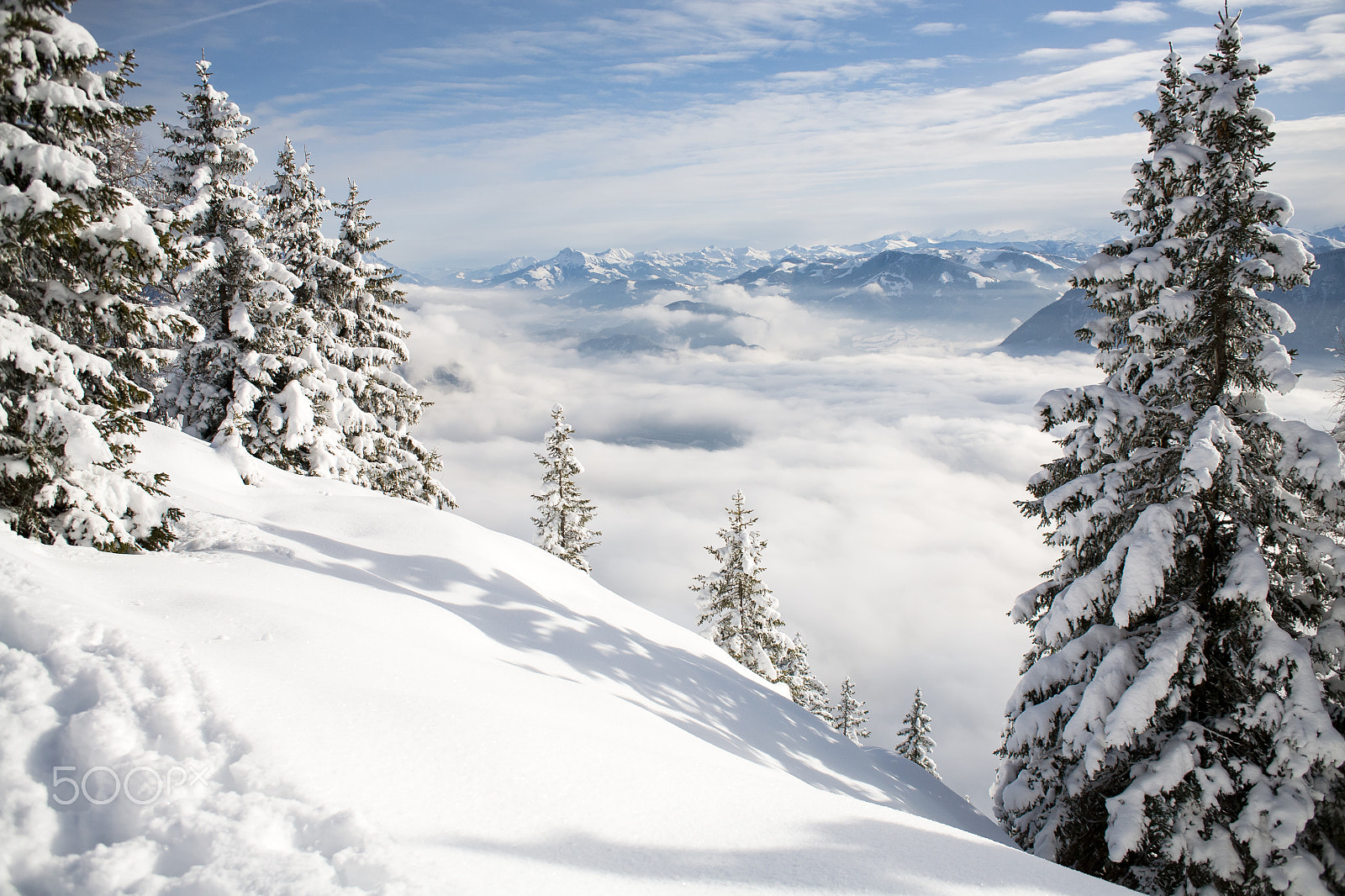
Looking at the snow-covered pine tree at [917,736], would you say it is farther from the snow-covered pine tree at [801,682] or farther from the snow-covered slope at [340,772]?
the snow-covered slope at [340,772]

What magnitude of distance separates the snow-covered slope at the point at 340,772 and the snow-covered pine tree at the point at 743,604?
18.2 meters

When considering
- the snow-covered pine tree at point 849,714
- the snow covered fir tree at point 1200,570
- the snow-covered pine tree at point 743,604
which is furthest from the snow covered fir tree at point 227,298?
the snow-covered pine tree at point 849,714

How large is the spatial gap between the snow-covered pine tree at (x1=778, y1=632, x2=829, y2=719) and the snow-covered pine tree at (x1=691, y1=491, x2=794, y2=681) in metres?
1.41

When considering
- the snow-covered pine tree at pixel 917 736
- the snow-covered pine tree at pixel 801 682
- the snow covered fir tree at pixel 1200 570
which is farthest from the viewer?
the snow-covered pine tree at pixel 917 736

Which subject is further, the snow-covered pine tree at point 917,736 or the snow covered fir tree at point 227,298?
the snow-covered pine tree at point 917,736

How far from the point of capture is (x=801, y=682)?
31.4 meters

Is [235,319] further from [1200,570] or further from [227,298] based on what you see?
[1200,570]

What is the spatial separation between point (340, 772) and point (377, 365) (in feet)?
79.9

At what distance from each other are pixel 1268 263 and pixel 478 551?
50.0 ft

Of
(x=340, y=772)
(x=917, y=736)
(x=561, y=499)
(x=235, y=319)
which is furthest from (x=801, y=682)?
(x=340, y=772)

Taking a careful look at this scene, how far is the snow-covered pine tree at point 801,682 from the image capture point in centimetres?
2947

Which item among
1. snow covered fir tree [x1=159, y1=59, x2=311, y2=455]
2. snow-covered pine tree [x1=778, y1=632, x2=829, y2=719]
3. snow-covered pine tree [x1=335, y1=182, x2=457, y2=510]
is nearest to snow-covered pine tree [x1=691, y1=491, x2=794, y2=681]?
snow-covered pine tree [x1=778, y1=632, x2=829, y2=719]

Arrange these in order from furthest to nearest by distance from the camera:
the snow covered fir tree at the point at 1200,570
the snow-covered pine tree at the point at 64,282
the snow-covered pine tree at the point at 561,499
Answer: the snow-covered pine tree at the point at 561,499 → the snow covered fir tree at the point at 1200,570 → the snow-covered pine tree at the point at 64,282

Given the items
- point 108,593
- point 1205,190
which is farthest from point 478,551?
point 1205,190
